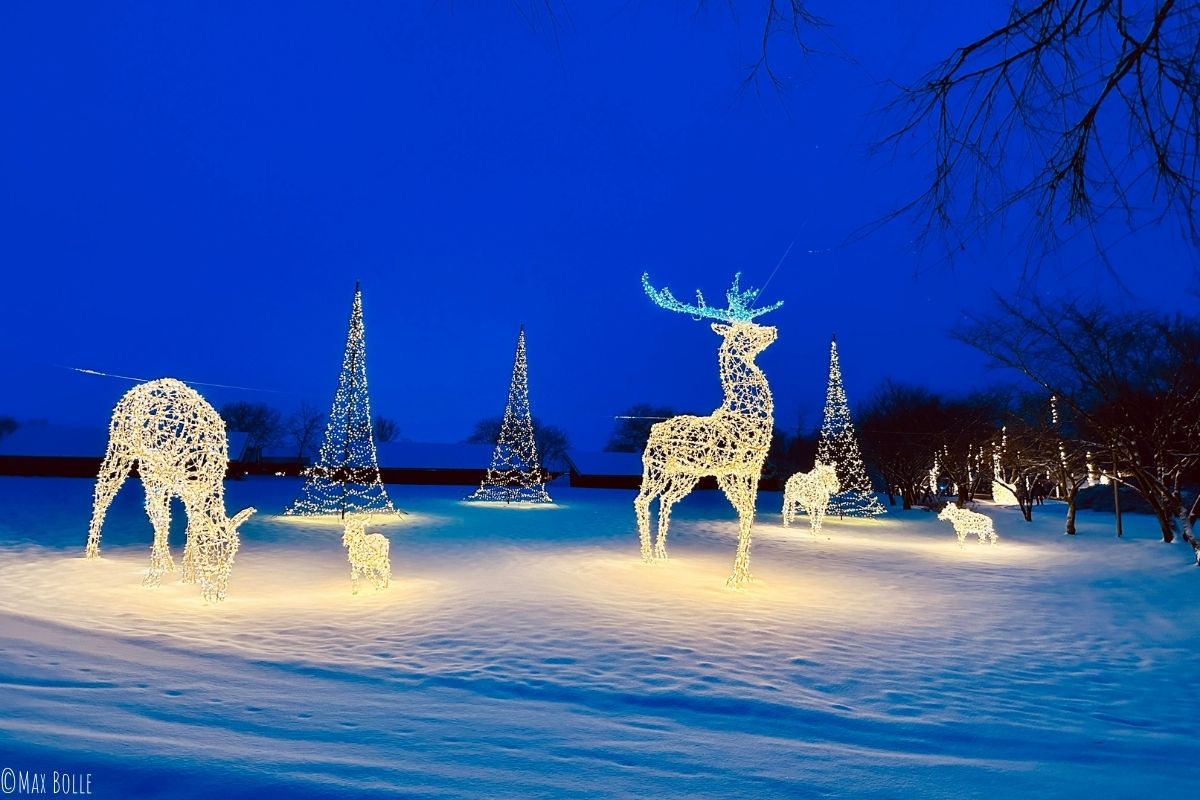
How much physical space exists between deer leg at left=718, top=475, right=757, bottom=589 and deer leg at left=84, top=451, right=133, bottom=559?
7.42m

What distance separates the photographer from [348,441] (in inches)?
631

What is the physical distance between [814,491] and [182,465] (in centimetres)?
1231

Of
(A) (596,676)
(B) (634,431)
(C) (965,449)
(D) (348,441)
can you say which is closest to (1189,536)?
(A) (596,676)

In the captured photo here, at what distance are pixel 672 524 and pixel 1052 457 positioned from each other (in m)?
8.09

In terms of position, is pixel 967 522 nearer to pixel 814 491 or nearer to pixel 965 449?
pixel 814 491

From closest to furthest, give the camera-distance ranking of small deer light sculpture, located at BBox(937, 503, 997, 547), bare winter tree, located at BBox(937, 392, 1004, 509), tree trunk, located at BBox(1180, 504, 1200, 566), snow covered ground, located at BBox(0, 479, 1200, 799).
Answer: snow covered ground, located at BBox(0, 479, 1200, 799), tree trunk, located at BBox(1180, 504, 1200, 566), small deer light sculpture, located at BBox(937, 503, 997, 547), bare winter tree, located at BBox(937, 392, 1004, 509)

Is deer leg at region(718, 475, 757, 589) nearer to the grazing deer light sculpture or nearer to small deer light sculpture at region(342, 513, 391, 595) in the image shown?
the grazing deer light sculpture

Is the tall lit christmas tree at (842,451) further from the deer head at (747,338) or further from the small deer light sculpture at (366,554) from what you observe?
the small deer light sculpture at (366,554)

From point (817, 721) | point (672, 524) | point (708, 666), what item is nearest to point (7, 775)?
→ point (817, 721)

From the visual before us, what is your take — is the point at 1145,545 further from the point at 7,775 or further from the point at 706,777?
the point at 7,775

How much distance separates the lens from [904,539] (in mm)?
14914

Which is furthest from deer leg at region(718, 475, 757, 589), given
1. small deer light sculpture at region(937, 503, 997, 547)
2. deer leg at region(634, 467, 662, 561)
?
small deer light sculpture at region(937, 503, 997, 547)

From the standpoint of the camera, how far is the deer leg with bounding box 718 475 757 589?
8398mm

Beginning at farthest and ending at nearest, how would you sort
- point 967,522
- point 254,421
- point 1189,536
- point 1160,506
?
point 254,421 < point 967,522 < point 1160,506 < point 1189,536
